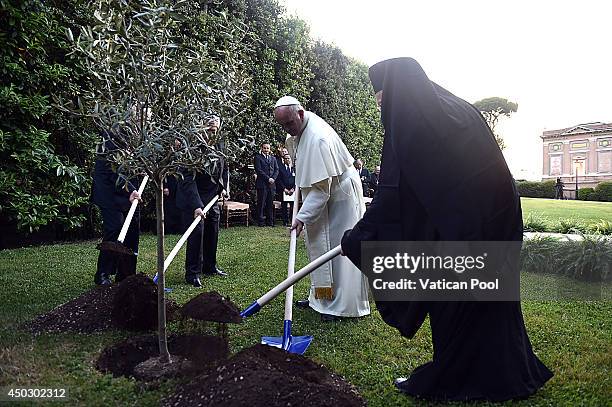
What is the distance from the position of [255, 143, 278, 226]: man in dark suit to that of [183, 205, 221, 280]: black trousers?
592 cm

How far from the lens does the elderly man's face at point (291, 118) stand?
5.09 meters

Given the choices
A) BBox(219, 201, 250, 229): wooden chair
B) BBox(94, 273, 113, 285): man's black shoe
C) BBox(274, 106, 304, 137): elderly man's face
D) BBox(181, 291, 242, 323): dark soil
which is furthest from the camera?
BBox(219, 201, 250, 229): wooden chair

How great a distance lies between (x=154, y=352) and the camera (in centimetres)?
394

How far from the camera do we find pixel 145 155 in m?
3.28

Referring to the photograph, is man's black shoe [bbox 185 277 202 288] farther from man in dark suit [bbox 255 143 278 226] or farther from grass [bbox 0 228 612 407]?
man in dark suit [bbox 255 143 278 226]

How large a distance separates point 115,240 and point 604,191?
28.8 meters

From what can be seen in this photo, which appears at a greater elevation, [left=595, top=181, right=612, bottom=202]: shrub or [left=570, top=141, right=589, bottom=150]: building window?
[left=570, top=141, right=589, bottom=150]: building window

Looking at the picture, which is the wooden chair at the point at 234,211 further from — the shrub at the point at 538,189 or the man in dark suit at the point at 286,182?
the shrub at the point at 538,189

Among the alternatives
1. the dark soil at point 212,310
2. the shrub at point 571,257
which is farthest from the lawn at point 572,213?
the dark soil at point 212,310

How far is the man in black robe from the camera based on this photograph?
317cm

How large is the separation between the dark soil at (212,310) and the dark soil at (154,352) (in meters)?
0.24

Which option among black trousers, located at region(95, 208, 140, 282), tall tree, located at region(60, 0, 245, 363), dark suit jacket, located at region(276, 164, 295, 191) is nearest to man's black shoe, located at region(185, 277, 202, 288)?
black trousers, located at region(95, 208, 140, 282)

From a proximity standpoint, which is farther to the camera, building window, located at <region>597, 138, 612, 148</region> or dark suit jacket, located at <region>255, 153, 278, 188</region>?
building window, located at <region>597, 138, 612, 148</region>

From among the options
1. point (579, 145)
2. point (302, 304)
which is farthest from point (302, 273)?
point (579, 145)
